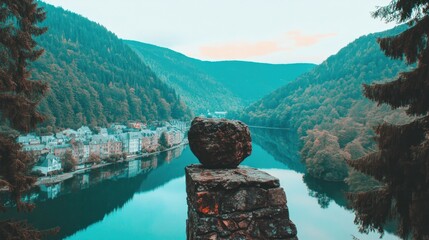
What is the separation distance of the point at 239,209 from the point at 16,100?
4.52 meters

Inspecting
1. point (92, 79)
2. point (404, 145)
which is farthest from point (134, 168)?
point (92, 79)

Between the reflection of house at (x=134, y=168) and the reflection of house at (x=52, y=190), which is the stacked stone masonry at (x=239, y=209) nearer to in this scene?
the reflection of house at (x=52, y=190)

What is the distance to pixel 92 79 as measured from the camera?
113 metres

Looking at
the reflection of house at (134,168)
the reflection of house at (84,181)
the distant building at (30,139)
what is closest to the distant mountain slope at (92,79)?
the distant building at (30,139)

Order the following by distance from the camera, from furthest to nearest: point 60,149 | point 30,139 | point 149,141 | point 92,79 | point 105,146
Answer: point 92,79 → point 149,141 → point 105,146 → point 30,139 → point 60,149

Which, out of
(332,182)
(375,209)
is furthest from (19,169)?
(332,182)

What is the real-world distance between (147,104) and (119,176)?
7492 centimetres

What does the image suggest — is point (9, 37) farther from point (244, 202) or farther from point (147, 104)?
point (147, 104)

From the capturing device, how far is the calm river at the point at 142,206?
920 inches

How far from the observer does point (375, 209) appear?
19.4 ft

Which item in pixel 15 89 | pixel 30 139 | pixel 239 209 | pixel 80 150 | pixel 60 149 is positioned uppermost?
pixel 15 89

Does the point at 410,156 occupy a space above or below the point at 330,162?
above

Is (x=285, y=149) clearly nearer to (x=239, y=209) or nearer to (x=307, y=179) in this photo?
(x=307, y=179)

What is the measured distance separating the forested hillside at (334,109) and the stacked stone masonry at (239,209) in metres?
34.6
